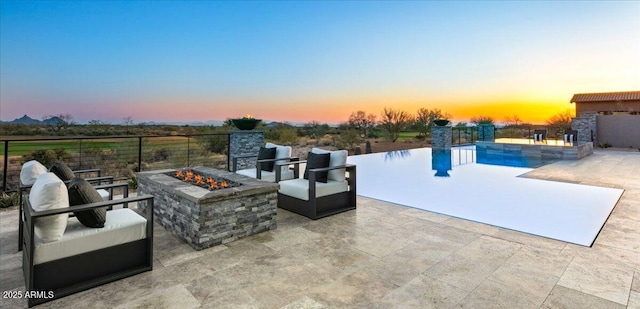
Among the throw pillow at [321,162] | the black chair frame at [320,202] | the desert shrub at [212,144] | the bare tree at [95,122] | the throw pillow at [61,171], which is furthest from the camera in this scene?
the desert shrub at [212,144]

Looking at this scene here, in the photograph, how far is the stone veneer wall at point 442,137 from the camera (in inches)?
527

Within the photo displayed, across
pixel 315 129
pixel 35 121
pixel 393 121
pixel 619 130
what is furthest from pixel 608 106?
pixel 35 121

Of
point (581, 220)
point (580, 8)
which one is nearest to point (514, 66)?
point (580, 8)

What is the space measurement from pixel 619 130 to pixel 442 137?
25.8ft

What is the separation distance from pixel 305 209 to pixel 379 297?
6.48 feet

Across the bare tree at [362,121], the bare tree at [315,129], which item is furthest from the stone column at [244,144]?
the bare tree at [362,121]

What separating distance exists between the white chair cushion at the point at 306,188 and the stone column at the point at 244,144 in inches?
106

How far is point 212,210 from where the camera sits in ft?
9.49

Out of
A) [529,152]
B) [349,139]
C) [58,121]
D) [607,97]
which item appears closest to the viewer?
[58,121]

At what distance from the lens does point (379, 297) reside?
2035 mm

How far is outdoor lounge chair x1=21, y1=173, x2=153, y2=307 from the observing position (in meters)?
1.97

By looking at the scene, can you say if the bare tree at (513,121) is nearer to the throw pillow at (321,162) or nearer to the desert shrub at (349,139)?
the desert shrub at (349,139)

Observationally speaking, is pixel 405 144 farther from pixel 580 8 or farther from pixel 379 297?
pixel 379 297

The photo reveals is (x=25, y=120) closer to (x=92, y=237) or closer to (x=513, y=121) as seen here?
(x=92, y=237)
